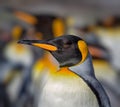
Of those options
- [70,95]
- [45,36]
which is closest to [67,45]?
Result: [70,95]

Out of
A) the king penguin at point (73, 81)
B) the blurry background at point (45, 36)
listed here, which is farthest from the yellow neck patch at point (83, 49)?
the blurry background at point (45, 36)

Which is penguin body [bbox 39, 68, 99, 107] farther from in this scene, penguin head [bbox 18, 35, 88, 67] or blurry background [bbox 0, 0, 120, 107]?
blurry background [bbox 0, 0, 120, 107]

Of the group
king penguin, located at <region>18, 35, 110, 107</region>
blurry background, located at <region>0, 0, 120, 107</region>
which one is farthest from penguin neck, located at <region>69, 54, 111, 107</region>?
blurry background, located at <region>0, 0, 120, 107</region>

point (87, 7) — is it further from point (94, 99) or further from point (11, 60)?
point (94, 99)

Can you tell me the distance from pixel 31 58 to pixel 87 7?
46.5 inches

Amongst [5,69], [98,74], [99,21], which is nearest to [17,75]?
[5,69]

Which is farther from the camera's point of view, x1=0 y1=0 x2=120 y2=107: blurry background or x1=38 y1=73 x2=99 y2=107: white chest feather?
x1=0 y1=0 x2=120 y2=107: blurry background

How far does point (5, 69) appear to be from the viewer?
140 inches

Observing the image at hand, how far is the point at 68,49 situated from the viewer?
1.48 metres

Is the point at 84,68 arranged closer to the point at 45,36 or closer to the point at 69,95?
the point at 69,95

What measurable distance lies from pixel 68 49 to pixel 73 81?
8 cm

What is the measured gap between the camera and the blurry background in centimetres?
320

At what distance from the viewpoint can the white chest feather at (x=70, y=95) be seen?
1431mm

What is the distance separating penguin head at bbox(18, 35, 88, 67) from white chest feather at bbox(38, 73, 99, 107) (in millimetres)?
50
